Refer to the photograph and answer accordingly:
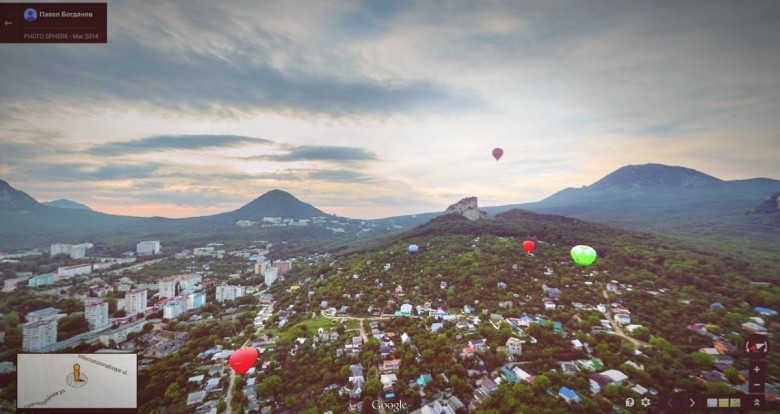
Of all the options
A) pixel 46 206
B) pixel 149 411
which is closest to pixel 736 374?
pixel 149 411

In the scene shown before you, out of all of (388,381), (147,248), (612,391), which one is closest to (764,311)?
(612,391)

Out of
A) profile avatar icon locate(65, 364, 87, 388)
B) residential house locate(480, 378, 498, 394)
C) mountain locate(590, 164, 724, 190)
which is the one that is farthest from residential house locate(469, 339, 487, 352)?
mountain locate(590, 164, 724, 190)

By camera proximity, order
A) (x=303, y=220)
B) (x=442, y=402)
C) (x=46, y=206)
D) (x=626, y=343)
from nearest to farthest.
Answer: (x=442, y=402) < (x=626, y=343) < (x=46, y=206) < (x=303, y=220)

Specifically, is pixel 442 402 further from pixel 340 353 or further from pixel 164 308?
pixel 164 308

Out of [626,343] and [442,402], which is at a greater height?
[626,343]

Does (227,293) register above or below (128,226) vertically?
below

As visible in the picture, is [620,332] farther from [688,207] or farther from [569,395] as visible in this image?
[688,207]
